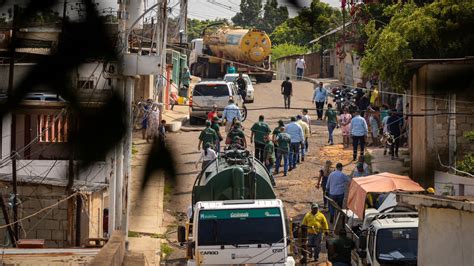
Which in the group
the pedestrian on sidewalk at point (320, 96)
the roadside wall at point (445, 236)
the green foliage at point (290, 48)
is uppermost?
the pedestrian on sidewalk at point (320, 96)

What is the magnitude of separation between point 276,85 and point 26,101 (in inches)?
1397

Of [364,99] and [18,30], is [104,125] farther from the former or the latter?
[364,99]

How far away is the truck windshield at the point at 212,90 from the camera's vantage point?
89.4 ft

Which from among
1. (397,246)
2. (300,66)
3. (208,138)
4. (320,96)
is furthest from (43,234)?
(320,96)

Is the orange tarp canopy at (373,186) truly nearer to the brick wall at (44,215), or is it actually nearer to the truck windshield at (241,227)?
the truck windshield at (241,227)

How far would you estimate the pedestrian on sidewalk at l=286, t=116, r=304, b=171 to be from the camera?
20688 mm

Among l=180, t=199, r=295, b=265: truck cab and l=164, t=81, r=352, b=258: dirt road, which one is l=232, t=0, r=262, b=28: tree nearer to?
l=164, t=81, r=352, b=258: dirt road

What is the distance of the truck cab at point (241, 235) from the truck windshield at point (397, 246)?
3.88ft

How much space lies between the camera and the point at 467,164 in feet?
48.6

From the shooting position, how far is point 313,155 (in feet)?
75.9

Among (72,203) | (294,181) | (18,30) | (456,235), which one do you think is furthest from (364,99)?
(18,30)

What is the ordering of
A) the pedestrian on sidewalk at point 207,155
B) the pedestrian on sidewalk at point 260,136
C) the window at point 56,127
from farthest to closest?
the pedestrian on sidewalk at point 260,136 → the pedestrian on sidewalk at point 207,155 → the window at point 56,127

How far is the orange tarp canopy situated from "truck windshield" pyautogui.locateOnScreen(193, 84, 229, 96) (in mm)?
12973

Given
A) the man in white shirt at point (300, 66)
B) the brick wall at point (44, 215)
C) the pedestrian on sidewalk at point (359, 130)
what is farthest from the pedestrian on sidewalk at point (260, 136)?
the brick wall at point (44, 215)
